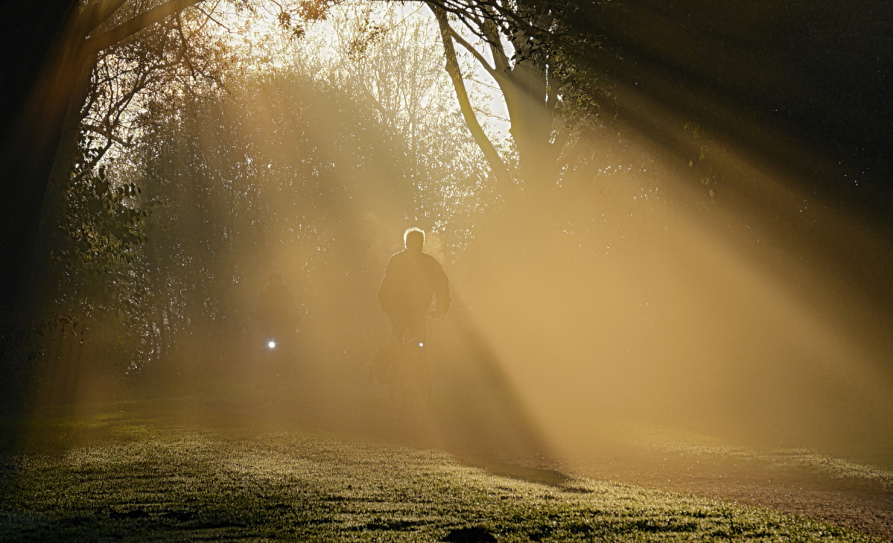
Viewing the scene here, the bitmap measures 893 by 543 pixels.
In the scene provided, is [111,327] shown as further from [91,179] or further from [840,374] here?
[840,374]

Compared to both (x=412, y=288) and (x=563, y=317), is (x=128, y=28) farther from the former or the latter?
(x=563, y=317)

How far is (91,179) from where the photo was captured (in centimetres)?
1530

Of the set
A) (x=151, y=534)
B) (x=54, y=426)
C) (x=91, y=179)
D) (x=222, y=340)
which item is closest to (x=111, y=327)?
(x=91, y=179)

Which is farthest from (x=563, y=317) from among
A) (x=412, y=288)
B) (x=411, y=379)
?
(x=412, y=288)

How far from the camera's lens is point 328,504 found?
5.71 meters

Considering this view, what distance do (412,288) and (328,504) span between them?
6488mm

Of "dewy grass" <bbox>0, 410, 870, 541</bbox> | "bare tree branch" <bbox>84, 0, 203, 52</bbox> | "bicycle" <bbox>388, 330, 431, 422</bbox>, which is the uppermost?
"bare tree branch" <bbox>84, 0, 203, 52</bbox>

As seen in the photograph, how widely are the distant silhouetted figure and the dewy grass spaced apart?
3.65 metres

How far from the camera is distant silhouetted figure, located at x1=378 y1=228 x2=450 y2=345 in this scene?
1212cm

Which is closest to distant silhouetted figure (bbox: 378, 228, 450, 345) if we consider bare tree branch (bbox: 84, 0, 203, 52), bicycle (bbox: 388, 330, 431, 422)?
bicycle (bbox: 388, 330, 431, 422)

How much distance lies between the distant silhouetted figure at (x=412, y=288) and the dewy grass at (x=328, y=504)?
144 inches

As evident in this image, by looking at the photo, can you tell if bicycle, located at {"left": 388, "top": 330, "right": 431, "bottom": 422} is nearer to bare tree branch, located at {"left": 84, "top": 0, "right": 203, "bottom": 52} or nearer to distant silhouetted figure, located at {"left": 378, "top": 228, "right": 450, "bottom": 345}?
distant silhouetted figure, located at {"left": 378, "top": 228, "right": 450, "bottom": 345}

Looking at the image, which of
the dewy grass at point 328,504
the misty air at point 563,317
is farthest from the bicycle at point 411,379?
the dewy grass at point 328,504

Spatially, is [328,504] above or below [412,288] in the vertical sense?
below
